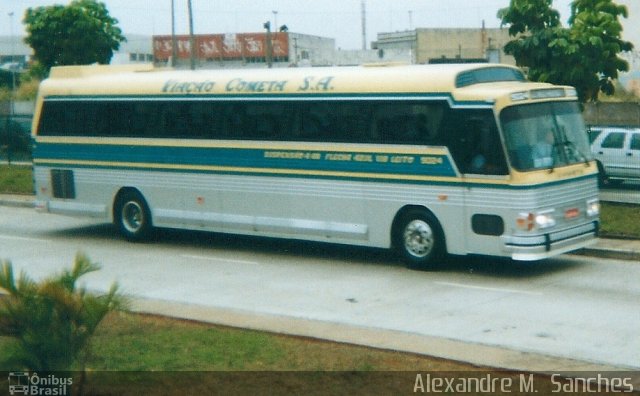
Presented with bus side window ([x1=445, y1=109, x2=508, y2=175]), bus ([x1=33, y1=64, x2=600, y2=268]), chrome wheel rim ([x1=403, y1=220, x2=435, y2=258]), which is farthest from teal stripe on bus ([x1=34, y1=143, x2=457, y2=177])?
chrome wheel rim ([x1=403, y1=220, x2=435, y2=258])

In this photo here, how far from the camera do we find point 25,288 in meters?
8.28

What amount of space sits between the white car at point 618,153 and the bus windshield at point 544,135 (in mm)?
10180

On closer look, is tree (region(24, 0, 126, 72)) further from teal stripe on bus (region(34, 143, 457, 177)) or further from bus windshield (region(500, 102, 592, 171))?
bus windshield (region(500, 102, 592, 171))

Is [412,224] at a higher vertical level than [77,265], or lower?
lower

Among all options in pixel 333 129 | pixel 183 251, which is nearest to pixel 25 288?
pixel 333 129

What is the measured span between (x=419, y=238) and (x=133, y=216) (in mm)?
6543

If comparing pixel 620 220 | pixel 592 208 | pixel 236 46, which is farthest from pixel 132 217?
pixel 236 46

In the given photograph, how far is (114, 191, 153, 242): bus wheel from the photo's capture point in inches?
789

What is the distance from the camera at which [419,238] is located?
1617 centimetres

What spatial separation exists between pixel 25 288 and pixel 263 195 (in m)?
10.0

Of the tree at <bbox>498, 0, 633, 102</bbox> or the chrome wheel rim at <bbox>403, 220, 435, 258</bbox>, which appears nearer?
the chrome wheel rim at <bbox>403, 220, 435, 258</bbox>

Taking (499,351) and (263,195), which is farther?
(263,195)

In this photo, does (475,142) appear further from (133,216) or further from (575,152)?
(133,216)

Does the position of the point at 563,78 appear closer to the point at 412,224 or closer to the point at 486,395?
the point at 412,224
